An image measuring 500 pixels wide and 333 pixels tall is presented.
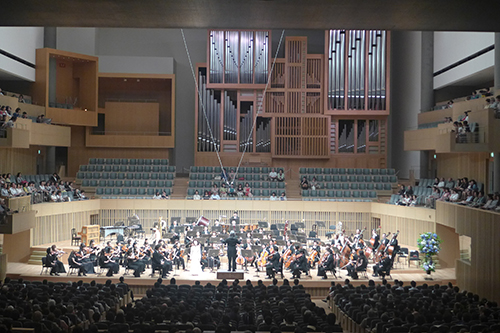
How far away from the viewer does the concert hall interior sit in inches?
534

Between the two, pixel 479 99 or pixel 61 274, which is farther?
pixel 479 99

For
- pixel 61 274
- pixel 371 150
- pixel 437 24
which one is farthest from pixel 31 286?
pixel 371 150

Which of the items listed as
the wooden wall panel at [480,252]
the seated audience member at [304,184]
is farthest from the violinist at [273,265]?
the seated audience member at [304,184]

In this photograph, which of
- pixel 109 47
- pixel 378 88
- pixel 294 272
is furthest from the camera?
pixel 109 47

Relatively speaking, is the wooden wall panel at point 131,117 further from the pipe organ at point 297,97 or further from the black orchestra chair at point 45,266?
the black orchestra chair at point 45,266

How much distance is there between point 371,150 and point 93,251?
14454 millimetres

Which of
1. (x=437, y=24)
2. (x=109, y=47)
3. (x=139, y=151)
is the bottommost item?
(x=139, y=151)

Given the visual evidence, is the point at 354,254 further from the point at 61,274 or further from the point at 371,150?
the point at 371,150

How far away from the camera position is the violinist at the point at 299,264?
14625 millimetres

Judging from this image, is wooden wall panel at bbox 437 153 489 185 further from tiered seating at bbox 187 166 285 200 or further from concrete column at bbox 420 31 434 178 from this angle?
tiered seating at bbox 187 166 285 200

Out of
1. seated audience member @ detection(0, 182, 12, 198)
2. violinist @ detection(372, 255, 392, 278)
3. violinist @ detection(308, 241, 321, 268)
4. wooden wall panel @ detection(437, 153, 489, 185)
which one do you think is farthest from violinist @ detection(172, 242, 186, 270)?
wooden wall panel @ detection(437, 153, 489, 185)

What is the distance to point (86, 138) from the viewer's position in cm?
2531

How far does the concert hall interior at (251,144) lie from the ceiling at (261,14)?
7 centimetres

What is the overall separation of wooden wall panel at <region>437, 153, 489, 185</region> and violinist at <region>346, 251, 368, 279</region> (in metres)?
→ 6.69
